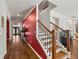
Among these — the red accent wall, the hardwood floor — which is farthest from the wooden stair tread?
the hardwood floor

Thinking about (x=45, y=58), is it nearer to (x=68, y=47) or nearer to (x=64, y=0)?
(x=68, y=47)

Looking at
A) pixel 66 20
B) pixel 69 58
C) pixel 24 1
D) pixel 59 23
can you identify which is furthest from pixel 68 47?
pixel 24 1

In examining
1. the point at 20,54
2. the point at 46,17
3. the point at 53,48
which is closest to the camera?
the point at 53,48

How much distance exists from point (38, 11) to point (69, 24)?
256 centimetres

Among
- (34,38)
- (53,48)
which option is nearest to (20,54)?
(34,38)

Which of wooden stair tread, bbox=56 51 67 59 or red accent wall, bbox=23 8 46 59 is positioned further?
red accent wall, bbox=23 8 46 59

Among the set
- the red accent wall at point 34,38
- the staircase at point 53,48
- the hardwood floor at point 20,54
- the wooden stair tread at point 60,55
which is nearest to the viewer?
the staircase at point 53,48

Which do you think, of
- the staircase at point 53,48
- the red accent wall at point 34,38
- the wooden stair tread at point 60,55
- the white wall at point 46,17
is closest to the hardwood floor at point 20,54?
the red accent wall at point 34,38

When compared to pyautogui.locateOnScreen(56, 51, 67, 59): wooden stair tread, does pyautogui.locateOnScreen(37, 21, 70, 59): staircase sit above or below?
above

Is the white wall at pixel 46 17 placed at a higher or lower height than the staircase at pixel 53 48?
higher

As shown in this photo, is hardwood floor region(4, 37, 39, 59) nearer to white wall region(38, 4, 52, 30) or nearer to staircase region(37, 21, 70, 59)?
staircase region(37, 21, 70, 59)

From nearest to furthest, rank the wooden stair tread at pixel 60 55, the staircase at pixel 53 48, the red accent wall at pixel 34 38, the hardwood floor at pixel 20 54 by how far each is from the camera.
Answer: the staircase at pixel 53 48 < the wooden stair tread at pixel 60 55 < the red accent wall at pixel 34 38 < the hardwood floor at pixel 20 54

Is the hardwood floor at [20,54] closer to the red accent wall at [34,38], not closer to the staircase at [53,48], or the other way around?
the red accent wall at [34,38]

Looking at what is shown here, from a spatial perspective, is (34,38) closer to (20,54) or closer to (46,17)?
(20,54)
